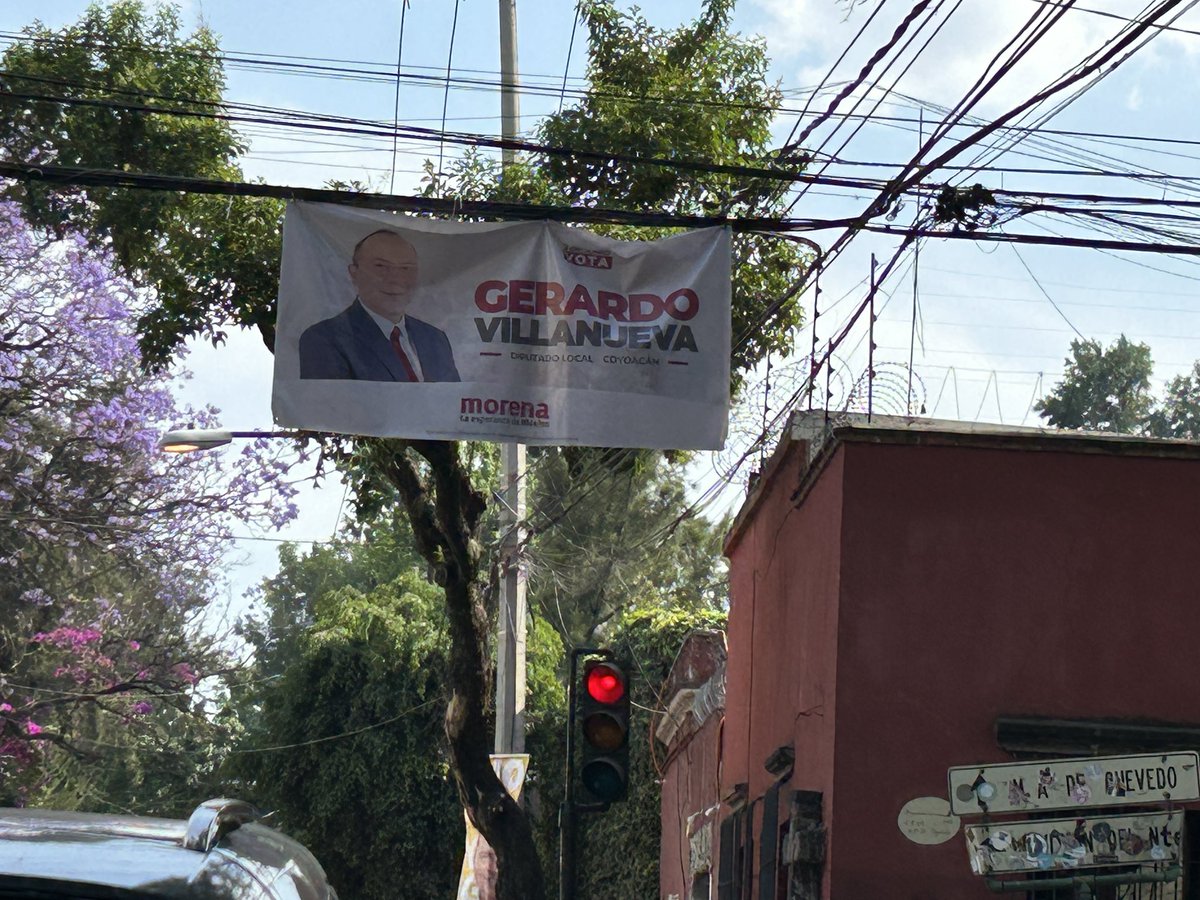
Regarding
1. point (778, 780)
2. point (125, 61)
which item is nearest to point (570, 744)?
point (778, 780)

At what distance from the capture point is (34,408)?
66.6ft

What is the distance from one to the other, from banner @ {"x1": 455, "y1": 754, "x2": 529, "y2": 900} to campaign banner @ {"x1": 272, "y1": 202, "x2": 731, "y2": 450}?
21.0 ft

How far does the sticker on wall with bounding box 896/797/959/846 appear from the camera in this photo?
28.7ft

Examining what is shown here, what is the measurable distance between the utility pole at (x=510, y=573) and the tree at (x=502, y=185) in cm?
169

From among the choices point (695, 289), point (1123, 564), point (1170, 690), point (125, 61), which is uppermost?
point (125, 61)

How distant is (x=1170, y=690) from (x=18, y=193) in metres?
9.95

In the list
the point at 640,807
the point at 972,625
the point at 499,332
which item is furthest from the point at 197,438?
the point at 640,807

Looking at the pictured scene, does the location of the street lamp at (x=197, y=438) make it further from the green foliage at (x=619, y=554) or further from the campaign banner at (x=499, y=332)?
the green foliage at (x=619, y=554)

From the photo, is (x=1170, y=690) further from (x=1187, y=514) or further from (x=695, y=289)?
(x=695, y=289)

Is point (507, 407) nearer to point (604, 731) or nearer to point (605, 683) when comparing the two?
point (605, 683)

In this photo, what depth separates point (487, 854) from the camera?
15602 mm

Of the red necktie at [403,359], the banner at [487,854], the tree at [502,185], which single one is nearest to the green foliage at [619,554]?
the banner at [487,854]

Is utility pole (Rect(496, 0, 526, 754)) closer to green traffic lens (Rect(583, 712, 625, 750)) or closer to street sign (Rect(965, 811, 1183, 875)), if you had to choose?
green traffic lens (Rect(583, 712, 625, 750))

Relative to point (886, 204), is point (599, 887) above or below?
below
